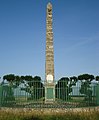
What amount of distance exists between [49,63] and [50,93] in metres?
2.89

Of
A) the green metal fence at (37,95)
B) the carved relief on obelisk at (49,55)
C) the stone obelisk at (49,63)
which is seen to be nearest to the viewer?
the green metal fence at (37,95)

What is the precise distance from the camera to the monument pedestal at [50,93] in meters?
19.9

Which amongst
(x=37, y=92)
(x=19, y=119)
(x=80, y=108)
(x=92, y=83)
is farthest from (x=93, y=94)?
(x=19, y=119)

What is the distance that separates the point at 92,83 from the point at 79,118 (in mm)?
5795

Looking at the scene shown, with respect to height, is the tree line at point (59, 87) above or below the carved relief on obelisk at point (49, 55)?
below

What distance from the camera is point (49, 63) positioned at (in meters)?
21.6

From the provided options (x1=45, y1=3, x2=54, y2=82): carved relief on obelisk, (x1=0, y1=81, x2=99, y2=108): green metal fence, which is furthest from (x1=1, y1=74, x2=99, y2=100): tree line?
(x1=45, y1=3, x2=54, y2=82): carved relief on obelisk

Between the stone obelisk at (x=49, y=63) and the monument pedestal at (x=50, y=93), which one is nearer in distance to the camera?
the monument pedestal at (x=50, y=93)

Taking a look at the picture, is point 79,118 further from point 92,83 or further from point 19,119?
point 92,83

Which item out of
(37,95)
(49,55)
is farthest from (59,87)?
(49,55)

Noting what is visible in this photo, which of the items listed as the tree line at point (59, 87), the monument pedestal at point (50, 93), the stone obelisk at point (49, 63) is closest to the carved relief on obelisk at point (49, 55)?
the stone obelisk at point (49, 63)

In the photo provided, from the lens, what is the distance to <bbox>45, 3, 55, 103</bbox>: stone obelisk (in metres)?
20.1

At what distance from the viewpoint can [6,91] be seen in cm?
1842

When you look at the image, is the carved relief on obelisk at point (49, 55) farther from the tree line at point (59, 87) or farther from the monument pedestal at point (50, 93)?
the tree line at point (59, 87)
